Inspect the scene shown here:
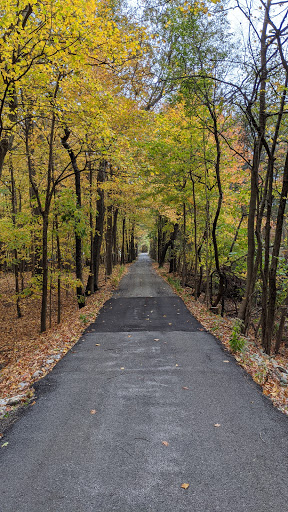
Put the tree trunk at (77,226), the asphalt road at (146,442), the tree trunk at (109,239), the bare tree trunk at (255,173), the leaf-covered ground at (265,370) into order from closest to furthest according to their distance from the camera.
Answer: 1. the asphalt road at (146,442)
2. the leaf-covered ground at (265,370)
3. the bare tree trunk at (255,173)
4. the tree trunk at (77,226)
5. the tree trunk at (109,239)

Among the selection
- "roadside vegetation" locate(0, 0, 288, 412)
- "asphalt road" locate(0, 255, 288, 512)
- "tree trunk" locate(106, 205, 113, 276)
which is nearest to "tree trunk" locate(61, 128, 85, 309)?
"roadside vegetation" locate(0, 0, 288, 412)

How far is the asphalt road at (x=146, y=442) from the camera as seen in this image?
254cm

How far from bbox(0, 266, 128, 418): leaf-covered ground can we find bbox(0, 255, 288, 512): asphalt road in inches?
14.2

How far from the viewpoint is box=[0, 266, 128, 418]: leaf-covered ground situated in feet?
16.1

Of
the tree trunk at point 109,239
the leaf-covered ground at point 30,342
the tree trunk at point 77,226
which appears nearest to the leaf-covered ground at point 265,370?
the leaf-covered ground at point 30,342

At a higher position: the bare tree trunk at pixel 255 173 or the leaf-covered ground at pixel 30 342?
the bare tree trunk at pixel 255 173

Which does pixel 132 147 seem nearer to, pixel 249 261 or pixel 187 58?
pixel 187 58

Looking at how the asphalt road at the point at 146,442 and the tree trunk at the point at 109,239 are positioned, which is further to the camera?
the tree trunk at the point at 109,239

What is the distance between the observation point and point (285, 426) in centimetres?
362

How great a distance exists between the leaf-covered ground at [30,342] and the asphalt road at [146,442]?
1.18 feet

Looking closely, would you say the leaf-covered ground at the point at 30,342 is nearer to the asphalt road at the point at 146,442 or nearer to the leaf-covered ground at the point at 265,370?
the asphalt road at the point at 146,442

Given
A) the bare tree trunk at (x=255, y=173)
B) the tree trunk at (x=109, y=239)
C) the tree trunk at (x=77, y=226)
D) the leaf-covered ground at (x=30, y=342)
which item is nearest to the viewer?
the leaf-covered ground at (x=30, y=342)

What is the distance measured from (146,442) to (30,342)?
22.8ft

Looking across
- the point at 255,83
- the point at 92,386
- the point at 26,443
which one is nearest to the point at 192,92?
the point at 255,83
